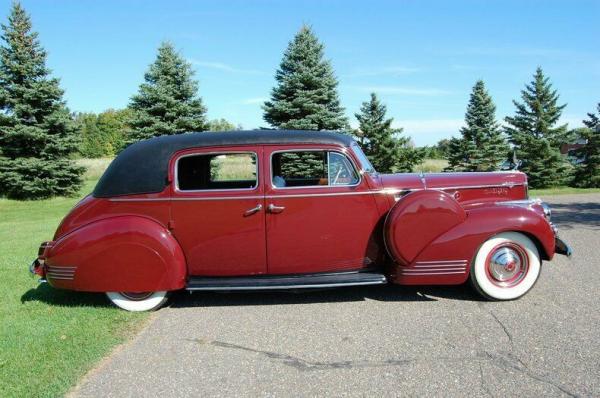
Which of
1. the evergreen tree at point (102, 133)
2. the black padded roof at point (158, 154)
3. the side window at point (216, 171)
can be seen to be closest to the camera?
the black padded roof at point (158, 154)

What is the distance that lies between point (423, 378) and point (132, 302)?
10.4 ft

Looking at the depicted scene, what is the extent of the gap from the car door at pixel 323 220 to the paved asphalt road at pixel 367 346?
510 millimetres

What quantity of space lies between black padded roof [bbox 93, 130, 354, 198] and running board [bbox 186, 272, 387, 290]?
3.71 ft

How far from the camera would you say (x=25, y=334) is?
4.16 metres

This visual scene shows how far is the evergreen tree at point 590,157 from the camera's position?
78.6ft

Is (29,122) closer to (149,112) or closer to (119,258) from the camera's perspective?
(149,112)

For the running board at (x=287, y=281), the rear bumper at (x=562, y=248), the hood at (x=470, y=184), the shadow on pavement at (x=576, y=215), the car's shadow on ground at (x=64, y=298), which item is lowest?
the car's shadow on ground at (x=64, y=298)

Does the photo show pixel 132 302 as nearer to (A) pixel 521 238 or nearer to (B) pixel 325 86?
(A) pixel 521 238

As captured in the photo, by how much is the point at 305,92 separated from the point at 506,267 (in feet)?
50.2

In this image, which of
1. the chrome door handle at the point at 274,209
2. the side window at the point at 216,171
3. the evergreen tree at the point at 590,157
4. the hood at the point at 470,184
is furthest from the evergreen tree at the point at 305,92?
the evergreen tree at the point at 590,157

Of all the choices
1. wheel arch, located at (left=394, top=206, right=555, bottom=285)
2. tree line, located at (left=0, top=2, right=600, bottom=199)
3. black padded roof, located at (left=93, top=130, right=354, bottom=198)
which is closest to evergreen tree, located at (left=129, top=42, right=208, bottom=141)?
tree line, located at (left=0, top=2, right=600, bottom=199)

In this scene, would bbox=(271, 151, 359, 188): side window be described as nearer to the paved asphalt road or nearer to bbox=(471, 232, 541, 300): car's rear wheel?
the paved asphalt road

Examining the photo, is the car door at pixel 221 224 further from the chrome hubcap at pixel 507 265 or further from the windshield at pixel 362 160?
the chrome hubcap at pixel 507 265

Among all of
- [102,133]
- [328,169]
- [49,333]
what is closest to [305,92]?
[328,169]
